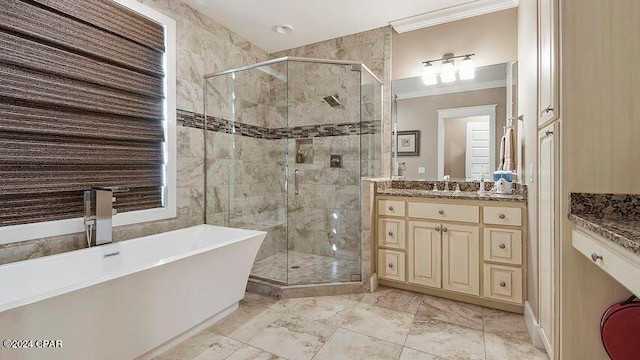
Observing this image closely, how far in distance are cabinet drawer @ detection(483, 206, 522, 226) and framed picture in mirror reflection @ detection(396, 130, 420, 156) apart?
97cm

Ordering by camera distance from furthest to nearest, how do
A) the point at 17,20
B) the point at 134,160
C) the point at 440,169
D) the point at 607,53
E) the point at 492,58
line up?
1. the point at 440,169
2. the point at 492,58
3. the point at 134,160
4. the point at 17,20
5. the point at 607,53

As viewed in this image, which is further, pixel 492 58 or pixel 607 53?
pixel 492 58

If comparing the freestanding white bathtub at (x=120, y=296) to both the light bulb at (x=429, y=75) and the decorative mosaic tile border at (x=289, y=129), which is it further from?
the light bulb at (x=429, y=75)

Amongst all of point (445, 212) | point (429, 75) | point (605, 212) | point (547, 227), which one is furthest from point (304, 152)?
point (605, 212)

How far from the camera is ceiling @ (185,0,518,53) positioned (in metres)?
2.68

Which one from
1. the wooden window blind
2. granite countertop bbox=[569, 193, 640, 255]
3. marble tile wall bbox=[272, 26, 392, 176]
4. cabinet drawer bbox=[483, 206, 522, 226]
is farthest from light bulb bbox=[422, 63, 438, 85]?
the wooden window blind

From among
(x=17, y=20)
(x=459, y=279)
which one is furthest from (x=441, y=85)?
(x=17, y=20)

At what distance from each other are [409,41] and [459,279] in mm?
2417

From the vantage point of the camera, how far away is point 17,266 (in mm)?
1586

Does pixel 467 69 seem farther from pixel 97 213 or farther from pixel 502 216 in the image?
pixel 97 213

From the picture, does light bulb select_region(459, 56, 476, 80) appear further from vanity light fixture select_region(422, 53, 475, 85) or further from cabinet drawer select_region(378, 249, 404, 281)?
cabinet drawer select_region(378, 249, 404, 281)

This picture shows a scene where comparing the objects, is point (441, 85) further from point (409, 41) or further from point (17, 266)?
point (17, 266)

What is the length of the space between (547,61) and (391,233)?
170cm

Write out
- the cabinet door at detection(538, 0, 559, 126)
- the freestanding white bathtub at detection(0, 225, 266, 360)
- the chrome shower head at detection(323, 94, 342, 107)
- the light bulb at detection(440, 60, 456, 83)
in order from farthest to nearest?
the chrome shower head at detection(323, 94, 342, 107), the light bulb at detection(440, 60, 456, 83), the cabinet door at detection(538, 0, 559, 126), the freestanding white bathtub at detection(0, 225, 266, 360)
